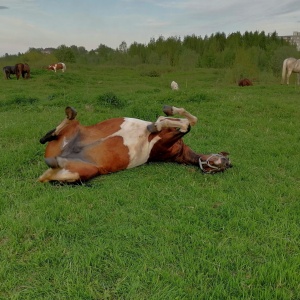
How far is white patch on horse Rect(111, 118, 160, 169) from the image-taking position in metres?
3.57

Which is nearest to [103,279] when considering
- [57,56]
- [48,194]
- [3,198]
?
[48,194]

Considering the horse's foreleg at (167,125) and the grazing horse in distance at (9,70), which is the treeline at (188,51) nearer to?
the grazing horse in distance at (9,70)

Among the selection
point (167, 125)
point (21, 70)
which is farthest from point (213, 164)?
point (21, 70)

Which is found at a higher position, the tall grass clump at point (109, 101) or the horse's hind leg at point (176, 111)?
the horse's hind leg at point (176, 111)

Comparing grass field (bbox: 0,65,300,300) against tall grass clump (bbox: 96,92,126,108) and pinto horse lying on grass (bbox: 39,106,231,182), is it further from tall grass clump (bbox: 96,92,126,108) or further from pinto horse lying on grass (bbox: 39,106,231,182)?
tall grass clump (bbox: 96,92,126,108)

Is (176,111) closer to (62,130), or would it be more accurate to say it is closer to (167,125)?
(167,125)

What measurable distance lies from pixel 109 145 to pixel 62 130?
56 centimetres

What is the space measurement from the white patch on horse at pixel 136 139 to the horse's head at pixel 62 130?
509 mm

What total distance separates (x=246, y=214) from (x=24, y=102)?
28.7 feet

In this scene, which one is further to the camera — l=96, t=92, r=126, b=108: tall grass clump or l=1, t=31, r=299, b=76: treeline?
l=1, t=31, r=299, b=76: treeline

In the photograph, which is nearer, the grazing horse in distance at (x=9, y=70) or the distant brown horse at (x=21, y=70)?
the distant brown horse at (x=21, y=70)

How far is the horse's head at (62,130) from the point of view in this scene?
11.5ft

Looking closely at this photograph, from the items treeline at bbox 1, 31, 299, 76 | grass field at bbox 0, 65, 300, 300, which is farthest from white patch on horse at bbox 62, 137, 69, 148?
treeline at bbox 1, 31, 299, 76

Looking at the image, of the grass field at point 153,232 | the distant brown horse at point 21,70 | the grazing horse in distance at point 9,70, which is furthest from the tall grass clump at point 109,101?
the grazing horse in distance at point 9,70
